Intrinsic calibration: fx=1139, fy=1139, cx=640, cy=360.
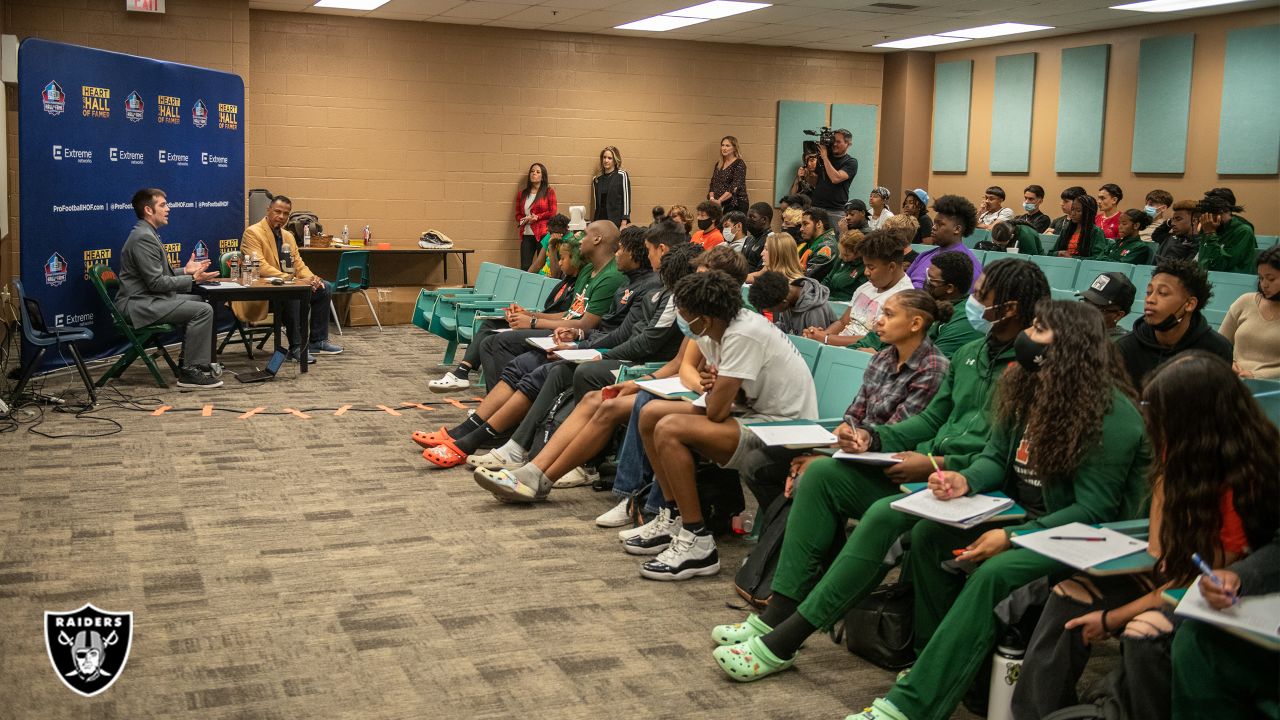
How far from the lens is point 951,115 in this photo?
13531 millimetres

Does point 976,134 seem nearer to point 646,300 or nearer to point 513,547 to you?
point 646,300

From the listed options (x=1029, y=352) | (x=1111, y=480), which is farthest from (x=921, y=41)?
(x=1111, y=480)

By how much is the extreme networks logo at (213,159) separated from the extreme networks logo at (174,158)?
22 cm

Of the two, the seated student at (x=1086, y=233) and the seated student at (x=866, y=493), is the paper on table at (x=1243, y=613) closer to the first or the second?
the seated student at (x=866, y=493)

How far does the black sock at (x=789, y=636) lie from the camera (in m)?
3.20

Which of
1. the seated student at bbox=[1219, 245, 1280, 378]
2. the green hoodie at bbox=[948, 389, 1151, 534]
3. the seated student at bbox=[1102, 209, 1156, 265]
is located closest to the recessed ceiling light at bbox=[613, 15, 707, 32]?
the seated student at bbox=[1102, 209, 1156, 265]

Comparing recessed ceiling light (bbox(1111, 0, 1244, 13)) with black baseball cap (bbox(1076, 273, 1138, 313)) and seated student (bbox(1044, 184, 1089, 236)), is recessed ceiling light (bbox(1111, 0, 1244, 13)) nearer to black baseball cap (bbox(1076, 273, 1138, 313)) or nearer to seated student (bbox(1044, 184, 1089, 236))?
seated student (bbox(1044, 184, 1089, 236))

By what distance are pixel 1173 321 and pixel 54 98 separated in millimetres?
6682

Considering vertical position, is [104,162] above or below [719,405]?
above

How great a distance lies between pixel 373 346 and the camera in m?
9.57

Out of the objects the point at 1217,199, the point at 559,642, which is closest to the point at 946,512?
the point at 559,642

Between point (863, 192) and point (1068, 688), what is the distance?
1182 cm

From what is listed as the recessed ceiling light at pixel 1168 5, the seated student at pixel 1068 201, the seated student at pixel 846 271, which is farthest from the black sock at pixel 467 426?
the recessed ceiling light at pixel 1168 5

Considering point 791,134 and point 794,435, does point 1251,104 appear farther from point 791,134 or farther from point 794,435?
point 794,435
